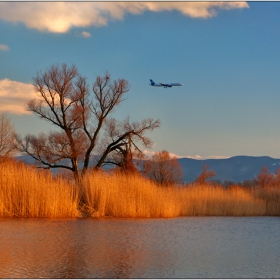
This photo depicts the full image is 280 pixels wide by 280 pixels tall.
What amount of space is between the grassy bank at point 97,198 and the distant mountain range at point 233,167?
11774cm

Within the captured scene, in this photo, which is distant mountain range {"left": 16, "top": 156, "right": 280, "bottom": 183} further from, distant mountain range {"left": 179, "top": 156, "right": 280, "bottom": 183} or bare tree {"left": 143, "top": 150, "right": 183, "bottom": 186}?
bare tree {"left": 143, "top": 150, "right": 183, "bottom": 186}

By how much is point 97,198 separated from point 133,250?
6086mm

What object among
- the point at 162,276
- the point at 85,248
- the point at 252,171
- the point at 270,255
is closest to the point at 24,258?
the point at 85,248

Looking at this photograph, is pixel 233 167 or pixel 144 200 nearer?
pixel 144 200

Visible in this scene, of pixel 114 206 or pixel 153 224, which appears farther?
pixel 114 206

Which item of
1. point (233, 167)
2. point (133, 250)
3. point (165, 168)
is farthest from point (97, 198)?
point (233, 167)

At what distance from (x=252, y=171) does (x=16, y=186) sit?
13956 centimetres

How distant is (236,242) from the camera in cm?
925

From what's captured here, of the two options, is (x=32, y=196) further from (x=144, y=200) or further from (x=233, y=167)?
(x=233, y=167)

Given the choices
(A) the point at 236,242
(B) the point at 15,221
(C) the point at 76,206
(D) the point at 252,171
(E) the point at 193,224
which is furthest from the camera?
(D) the point at 252,171

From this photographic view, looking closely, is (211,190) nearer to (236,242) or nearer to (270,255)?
(236,242)

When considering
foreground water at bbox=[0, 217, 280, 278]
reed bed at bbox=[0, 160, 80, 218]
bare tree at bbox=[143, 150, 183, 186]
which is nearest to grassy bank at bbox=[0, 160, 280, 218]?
reed bed at bbox=[0, 160, 80, 218]

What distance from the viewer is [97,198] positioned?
1391 centimetres

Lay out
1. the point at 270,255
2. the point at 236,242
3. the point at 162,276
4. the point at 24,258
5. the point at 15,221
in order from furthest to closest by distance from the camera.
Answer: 1. the point at 15,221
2. the point at 236,242
3. the point at 270,255
4. the point at 24,258
5. the point at 162,276
